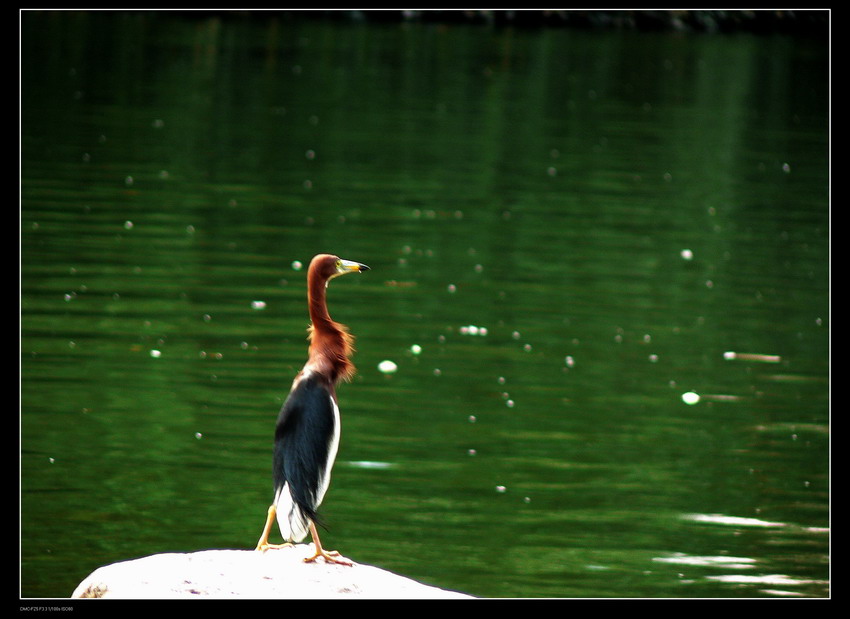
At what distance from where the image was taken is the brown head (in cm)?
698

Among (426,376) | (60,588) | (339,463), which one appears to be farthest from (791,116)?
(60,588)

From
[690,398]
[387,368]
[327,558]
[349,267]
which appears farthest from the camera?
[387,368]

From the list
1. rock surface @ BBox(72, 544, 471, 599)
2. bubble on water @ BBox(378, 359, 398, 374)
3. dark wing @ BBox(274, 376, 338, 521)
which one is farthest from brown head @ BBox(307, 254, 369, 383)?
bubble on water @ BBox(378, 359, 398, 374)

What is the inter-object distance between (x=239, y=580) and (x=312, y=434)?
0.84 metres

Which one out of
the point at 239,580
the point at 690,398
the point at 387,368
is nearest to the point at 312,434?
the point at 239,580

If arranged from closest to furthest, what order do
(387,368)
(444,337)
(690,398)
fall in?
(690,398)
(387,368)
(444,337)

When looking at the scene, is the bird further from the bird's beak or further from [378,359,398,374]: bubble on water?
[378,359,398,374]: bubble on water

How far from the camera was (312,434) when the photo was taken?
22.3 feet

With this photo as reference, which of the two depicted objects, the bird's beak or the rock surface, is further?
the bird's beak

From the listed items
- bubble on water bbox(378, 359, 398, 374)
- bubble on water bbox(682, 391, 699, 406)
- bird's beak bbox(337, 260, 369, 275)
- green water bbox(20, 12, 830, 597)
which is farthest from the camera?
bubble on water bbox(378, 359, 398, 374)

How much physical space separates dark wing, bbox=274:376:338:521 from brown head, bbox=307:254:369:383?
0.13 m

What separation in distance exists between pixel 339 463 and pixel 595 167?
15.8m

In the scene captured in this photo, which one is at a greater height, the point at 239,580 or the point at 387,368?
the point at 387,368

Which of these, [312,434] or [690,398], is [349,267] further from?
[690,398]
